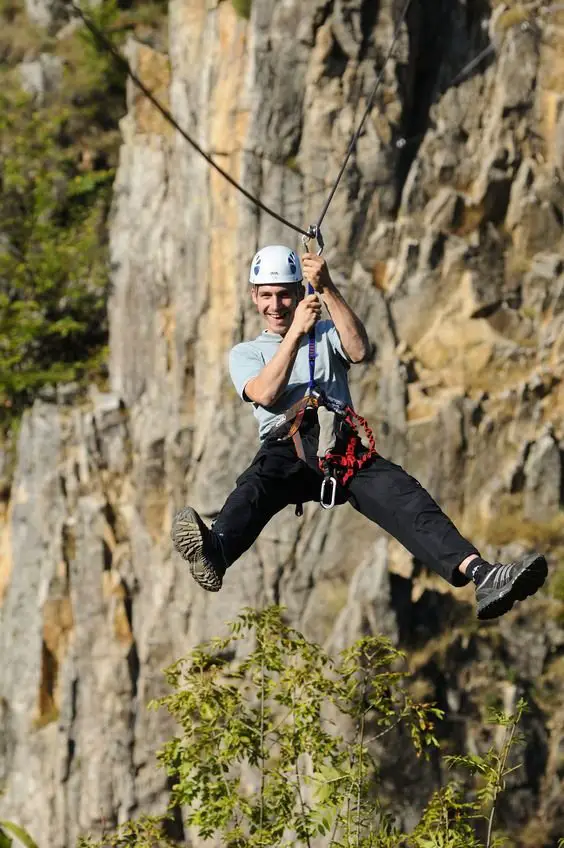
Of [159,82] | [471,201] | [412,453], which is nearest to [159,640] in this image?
[412,453]

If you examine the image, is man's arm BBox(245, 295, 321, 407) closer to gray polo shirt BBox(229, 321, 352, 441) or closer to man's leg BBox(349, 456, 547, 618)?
gray polo shirt BBox(229, 321, 352, 441)

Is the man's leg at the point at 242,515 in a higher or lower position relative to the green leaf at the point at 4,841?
higher

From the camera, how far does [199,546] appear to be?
6398 millimetres

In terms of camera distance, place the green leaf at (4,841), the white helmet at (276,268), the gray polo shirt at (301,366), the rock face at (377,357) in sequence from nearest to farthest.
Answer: the white helmet at (276,268) < the gray polo shirt at (301,366) < the green leaf at (4,841) < the rock face at (377,357)

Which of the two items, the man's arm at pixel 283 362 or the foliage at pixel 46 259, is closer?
the man's arm at pixel 283 362

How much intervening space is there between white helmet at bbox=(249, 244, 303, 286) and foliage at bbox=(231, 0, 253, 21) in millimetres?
14265

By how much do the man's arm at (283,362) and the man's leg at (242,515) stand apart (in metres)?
0.41

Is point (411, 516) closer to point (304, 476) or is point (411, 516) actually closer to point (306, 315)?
point (304, 476)

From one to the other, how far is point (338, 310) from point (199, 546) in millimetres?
1560

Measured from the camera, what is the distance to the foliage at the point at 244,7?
1983 cm

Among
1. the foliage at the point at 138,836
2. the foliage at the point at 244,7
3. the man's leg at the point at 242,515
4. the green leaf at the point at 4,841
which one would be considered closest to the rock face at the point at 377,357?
the foliage at the point at 244,7

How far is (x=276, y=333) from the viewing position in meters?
7.07

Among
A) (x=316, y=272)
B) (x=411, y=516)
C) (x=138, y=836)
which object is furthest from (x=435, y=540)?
(x=138, y=836)

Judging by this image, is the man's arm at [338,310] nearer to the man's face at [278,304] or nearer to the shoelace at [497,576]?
the man's face at [278,304]
